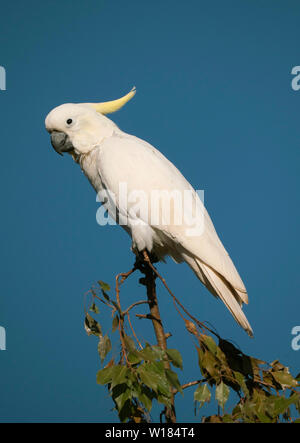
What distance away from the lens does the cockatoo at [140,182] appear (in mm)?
2092

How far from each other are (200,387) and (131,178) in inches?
44.7

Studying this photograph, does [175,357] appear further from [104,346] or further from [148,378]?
[104,346]

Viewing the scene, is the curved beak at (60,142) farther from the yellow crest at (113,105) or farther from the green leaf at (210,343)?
the green leaf at (210,343)

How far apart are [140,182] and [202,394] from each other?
1.14m

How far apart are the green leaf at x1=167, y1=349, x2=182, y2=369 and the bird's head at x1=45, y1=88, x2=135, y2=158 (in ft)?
4.54

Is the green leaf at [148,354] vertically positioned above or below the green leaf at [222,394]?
above

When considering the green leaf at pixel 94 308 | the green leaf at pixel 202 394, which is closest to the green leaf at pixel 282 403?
the green leaf at pixel 202 394

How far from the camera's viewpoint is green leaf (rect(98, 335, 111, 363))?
1.58 metres

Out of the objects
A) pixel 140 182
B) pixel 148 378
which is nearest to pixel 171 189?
pixel 140 182

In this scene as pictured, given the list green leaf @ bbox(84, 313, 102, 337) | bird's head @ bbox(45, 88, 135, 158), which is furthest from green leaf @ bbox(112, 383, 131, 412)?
bird's head @ bbox(45, 88, 135, 158)

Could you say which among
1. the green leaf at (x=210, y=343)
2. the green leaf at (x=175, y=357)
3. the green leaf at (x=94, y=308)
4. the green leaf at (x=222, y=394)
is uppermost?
the green leaf at (x=94, y=308)

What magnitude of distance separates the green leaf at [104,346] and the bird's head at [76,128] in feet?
4.15
